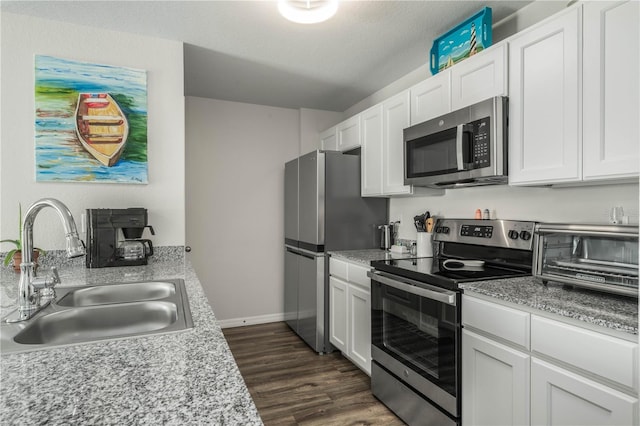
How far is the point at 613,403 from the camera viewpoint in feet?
3.60

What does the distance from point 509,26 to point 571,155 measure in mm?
1077

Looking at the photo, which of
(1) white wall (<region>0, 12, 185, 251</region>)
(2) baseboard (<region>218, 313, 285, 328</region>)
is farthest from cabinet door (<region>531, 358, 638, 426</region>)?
(2) baseboard (<region>218, 313, 285, 328</region>)

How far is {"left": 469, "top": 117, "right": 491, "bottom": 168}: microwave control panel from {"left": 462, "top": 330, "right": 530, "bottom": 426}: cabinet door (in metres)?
0.88

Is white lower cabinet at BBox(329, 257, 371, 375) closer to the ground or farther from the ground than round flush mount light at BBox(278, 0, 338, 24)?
closer to the ground

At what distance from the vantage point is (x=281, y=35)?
92.5 inches

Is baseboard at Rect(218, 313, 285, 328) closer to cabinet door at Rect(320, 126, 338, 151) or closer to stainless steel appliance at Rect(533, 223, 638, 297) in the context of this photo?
cabinet door at Rect(320, 126, 338, 151)

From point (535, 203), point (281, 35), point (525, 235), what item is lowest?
point (525, 235)

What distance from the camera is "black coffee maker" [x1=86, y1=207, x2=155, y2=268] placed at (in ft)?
6.78

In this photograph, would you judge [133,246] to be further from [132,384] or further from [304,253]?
[132,384]

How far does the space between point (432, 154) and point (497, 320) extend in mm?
1107

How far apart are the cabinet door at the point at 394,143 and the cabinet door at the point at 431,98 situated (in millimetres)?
88

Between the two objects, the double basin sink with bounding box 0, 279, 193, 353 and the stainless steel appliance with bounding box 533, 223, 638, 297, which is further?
the stainless steel appliance with bounding box 533, 223, 638, 297

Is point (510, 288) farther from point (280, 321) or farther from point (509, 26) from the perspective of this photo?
point (280, 321)

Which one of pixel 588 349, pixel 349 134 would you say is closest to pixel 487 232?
pixel 588 349
